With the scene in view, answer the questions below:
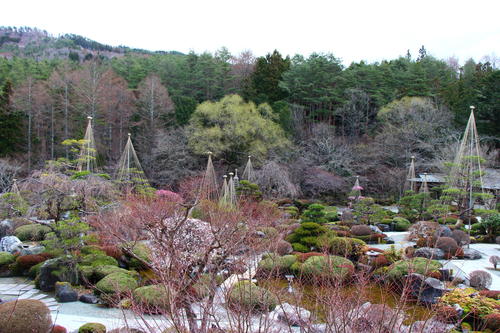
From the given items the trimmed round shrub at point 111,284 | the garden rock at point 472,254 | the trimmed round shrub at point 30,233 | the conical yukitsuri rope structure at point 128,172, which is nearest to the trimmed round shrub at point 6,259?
the trimmed round shrub at point 30,233

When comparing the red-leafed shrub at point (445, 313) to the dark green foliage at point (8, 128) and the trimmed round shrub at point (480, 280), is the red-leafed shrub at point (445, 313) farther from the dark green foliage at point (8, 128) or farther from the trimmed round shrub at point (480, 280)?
the dark green foliage at point (8, 128)

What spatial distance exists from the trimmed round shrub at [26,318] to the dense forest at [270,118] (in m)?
15.7

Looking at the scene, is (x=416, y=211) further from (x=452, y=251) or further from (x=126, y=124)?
(x=126, y=124)

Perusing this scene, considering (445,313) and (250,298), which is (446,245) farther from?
(250,298)

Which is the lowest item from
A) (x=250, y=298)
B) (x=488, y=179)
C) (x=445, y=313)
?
(x=488, y=179)

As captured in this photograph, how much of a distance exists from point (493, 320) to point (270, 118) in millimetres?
21283

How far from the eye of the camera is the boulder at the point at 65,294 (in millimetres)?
8781

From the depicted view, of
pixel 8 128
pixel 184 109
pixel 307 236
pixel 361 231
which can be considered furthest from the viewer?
pixel 184 109

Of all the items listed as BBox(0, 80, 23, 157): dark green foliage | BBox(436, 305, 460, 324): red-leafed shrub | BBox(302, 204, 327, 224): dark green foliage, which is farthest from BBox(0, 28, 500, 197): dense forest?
BBox(436, 305, 460, 324): red-leafed shrub

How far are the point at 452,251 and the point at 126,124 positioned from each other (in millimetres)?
23016

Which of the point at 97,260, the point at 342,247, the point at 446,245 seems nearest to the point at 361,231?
the point at 446,245

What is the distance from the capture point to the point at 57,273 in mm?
9422

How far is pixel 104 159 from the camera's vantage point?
86.5ft

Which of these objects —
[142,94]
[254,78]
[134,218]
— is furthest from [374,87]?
[134,218]
